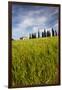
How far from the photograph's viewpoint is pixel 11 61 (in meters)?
2.27

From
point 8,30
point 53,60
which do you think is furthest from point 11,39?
point 53,60

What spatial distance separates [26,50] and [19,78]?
29cm

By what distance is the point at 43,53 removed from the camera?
2.36 meters

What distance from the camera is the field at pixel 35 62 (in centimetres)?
228

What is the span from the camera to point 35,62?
2.33 metres

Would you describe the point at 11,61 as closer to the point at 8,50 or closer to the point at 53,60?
the point at 8,50

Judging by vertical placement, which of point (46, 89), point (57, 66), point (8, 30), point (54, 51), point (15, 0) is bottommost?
point (46, 89)

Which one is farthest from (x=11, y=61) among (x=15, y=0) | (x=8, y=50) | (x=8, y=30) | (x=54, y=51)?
(x=15, y=0)

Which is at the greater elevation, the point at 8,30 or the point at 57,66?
the point at 8,30

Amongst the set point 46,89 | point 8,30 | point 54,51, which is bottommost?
point 46,89

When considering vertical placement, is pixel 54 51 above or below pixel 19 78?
above

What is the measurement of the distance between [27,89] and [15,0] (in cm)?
90

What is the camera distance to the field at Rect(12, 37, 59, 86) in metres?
2.28

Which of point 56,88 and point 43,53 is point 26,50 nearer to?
point 43,53
